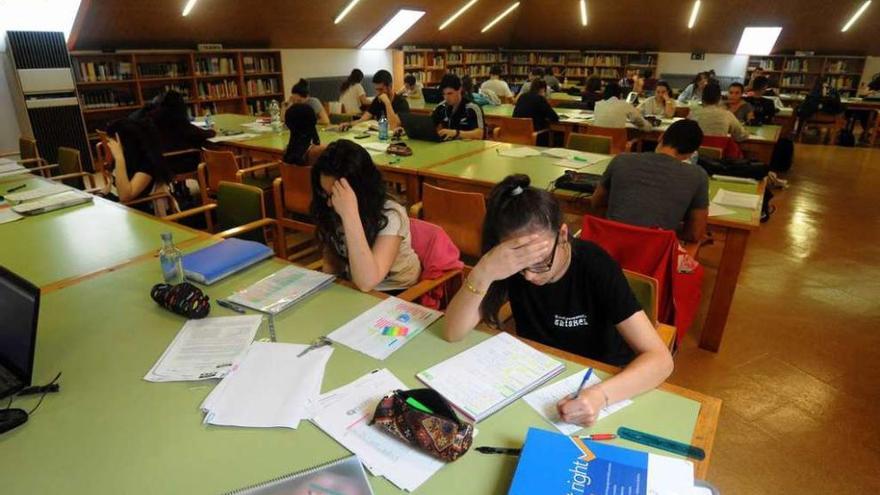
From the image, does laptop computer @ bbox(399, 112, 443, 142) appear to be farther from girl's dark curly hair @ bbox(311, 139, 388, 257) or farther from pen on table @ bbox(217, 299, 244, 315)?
pen on table @ bbox(217, 299, 244, 315)

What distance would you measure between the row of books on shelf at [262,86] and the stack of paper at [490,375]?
27.3ft

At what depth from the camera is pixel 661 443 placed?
1002 mm

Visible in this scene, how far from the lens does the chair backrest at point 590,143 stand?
4.15 meters

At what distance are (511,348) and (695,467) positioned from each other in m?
0.51

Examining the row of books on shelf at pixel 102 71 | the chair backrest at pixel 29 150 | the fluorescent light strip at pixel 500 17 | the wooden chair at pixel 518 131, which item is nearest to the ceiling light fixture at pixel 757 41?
the fluorescent light strip at pixel 500 17

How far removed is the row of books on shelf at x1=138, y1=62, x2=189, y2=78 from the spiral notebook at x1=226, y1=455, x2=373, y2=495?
783 cm

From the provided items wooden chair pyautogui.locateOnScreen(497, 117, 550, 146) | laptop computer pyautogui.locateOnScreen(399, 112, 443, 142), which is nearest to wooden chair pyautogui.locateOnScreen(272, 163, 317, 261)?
laptop computer pyautogui.locateOnScreen(399, 112, 443, 142)

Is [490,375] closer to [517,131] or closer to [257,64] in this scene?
[517,131]

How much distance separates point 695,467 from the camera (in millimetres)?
947

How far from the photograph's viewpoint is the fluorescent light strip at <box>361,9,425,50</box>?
32.0 ft

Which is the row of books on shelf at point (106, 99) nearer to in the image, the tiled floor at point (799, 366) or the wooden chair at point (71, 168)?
the wooden chair at point (71, 168)

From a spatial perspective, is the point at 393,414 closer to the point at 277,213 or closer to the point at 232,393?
the point at 232,393

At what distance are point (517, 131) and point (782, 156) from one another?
3.46 metres

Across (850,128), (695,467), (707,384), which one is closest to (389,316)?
(695,467)
